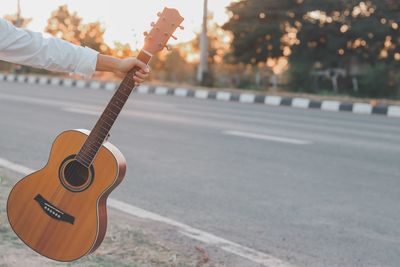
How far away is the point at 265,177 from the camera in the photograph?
6.01 m

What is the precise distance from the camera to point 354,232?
169 inches

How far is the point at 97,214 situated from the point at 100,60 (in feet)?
1.95

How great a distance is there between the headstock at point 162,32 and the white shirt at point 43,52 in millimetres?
226

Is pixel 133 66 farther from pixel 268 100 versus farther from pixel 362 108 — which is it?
pixel 268 100

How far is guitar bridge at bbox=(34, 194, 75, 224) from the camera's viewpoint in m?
2.70

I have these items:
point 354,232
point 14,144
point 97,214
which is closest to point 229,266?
point 97,214

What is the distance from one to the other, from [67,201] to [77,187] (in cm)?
7

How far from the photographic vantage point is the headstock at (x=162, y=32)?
2.66 metres

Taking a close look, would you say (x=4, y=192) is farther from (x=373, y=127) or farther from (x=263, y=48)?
(x=263, y=48)

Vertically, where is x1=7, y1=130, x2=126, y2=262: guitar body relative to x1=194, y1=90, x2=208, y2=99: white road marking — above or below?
above

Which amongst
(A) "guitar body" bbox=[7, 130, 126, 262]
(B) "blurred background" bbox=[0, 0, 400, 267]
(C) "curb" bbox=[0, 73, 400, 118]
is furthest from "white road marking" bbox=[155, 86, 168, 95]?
(A) "guitar body" bbox=[7, 130, 126, 262]

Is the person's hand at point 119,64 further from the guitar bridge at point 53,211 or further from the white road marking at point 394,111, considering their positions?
the white road marking at point 394,111

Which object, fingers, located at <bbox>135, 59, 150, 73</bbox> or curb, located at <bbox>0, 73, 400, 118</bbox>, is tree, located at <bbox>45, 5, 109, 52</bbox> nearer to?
fingers, located at <bbox>135, 59, 150, 73</bbox>

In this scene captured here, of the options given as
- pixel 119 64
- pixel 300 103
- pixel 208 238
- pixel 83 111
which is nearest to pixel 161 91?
pixel 300 103
